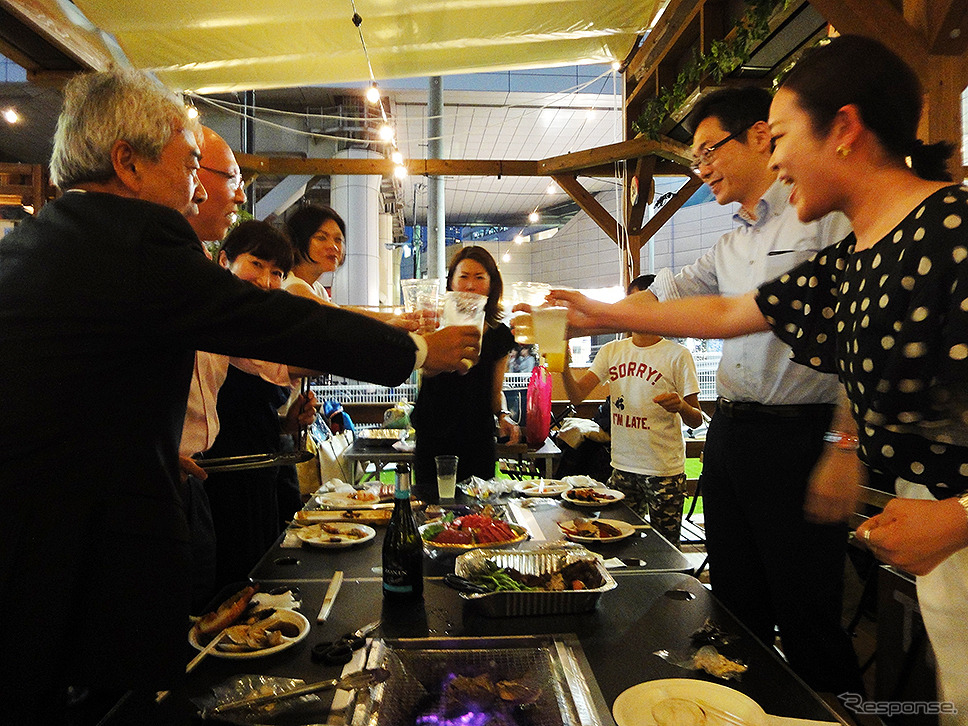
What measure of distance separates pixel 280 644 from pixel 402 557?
351 mm

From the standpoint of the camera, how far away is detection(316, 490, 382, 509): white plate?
8.07 feet

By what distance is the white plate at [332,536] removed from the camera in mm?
1965

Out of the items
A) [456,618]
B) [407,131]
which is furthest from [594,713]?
[407,131]

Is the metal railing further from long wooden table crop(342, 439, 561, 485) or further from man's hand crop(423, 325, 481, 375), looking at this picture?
man's hand crop(423, 325, 481, 375)

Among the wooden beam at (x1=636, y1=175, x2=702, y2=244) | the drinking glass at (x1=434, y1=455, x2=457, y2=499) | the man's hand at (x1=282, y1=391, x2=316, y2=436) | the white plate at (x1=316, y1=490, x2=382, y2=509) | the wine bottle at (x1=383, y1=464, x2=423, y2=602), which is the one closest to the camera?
the wine bottle at (x1=383, y1=464, x2=423, y2=602)

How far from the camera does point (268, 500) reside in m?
2.82

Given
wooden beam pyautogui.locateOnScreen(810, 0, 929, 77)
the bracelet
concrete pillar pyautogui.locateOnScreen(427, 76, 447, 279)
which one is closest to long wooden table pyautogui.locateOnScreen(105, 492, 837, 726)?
the bracelet

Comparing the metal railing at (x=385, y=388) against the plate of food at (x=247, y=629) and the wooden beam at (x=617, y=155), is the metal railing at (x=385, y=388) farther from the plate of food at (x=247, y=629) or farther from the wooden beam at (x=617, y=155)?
the plate of food at (x=247, y=629)

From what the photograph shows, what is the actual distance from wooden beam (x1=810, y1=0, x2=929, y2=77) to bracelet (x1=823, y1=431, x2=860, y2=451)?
152 centimetres

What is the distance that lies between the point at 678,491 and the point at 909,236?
8.49 ft

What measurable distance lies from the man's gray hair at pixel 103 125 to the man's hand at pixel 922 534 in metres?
1.65

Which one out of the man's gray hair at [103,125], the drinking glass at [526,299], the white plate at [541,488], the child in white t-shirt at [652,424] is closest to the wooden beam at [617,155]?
the child in white t-shirt at [652,424]

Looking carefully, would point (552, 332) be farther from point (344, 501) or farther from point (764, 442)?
point (344, 501)

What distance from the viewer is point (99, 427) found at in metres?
1.17
